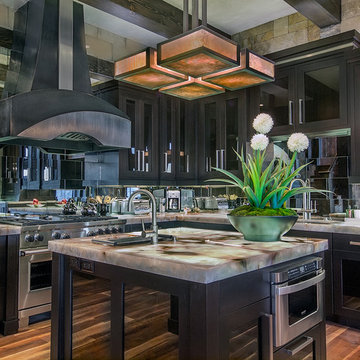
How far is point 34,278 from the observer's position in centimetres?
324

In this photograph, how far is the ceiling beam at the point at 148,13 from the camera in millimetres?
3238

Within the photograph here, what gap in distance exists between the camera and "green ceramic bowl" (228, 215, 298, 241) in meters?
1.87

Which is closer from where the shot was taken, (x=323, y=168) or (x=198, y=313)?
(x=198, y=313)

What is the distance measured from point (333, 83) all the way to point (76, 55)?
260cm

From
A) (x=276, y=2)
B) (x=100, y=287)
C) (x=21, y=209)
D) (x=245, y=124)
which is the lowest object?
(x=100, y=287)

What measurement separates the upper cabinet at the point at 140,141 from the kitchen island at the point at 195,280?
97.5 inches

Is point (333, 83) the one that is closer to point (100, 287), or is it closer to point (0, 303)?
point (100, 287)

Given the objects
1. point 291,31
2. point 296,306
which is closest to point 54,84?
point 291,31

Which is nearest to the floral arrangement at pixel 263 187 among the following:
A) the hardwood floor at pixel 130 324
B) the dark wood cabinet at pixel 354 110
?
the hardwood floor at pixel 130 324

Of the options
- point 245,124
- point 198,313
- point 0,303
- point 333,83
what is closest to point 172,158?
point 245,124

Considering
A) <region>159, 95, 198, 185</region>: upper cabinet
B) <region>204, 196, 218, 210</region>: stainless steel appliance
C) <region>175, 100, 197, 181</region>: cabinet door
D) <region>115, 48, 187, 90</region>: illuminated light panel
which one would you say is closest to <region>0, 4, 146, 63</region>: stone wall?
<region>159, 95, 198, 185</region>: upper cabinet

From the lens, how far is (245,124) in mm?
4449

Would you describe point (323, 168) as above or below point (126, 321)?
above

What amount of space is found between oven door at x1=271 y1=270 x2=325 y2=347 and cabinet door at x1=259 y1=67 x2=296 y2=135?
8.03 ft
